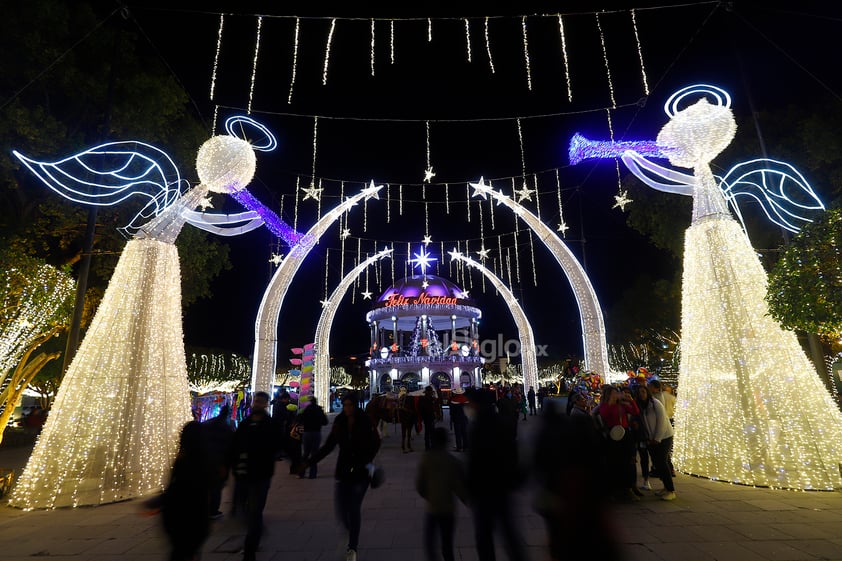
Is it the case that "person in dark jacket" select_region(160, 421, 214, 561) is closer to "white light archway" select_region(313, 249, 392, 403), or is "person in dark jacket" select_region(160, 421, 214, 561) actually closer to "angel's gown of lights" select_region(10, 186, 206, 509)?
"angel's gown of lights" select_region(10, 186, 206, 509)

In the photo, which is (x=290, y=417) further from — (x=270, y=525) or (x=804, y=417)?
(x=804, y=417)

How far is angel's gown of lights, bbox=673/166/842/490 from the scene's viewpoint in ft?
21.9

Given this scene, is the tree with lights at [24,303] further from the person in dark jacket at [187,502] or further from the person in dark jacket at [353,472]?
the person in dark jacket at [353,472]

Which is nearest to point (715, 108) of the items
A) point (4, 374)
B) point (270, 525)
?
point (270, 525)

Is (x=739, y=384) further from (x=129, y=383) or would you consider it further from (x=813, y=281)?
(x=129, y=383)

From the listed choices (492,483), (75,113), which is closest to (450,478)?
(492,483)

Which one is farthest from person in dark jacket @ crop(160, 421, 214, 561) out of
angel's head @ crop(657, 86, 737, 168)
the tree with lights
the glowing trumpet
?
the tree with lights

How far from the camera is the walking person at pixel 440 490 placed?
3912 mm

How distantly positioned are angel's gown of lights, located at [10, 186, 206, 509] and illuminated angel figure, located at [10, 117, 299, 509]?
0.05ft

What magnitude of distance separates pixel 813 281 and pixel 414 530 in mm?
6787

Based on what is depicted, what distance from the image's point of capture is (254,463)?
14.9 ft

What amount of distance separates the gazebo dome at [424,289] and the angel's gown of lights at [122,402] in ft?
89.1

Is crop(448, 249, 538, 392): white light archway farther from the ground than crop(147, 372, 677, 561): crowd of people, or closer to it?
farther from the ground

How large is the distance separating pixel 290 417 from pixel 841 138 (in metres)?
17.1
